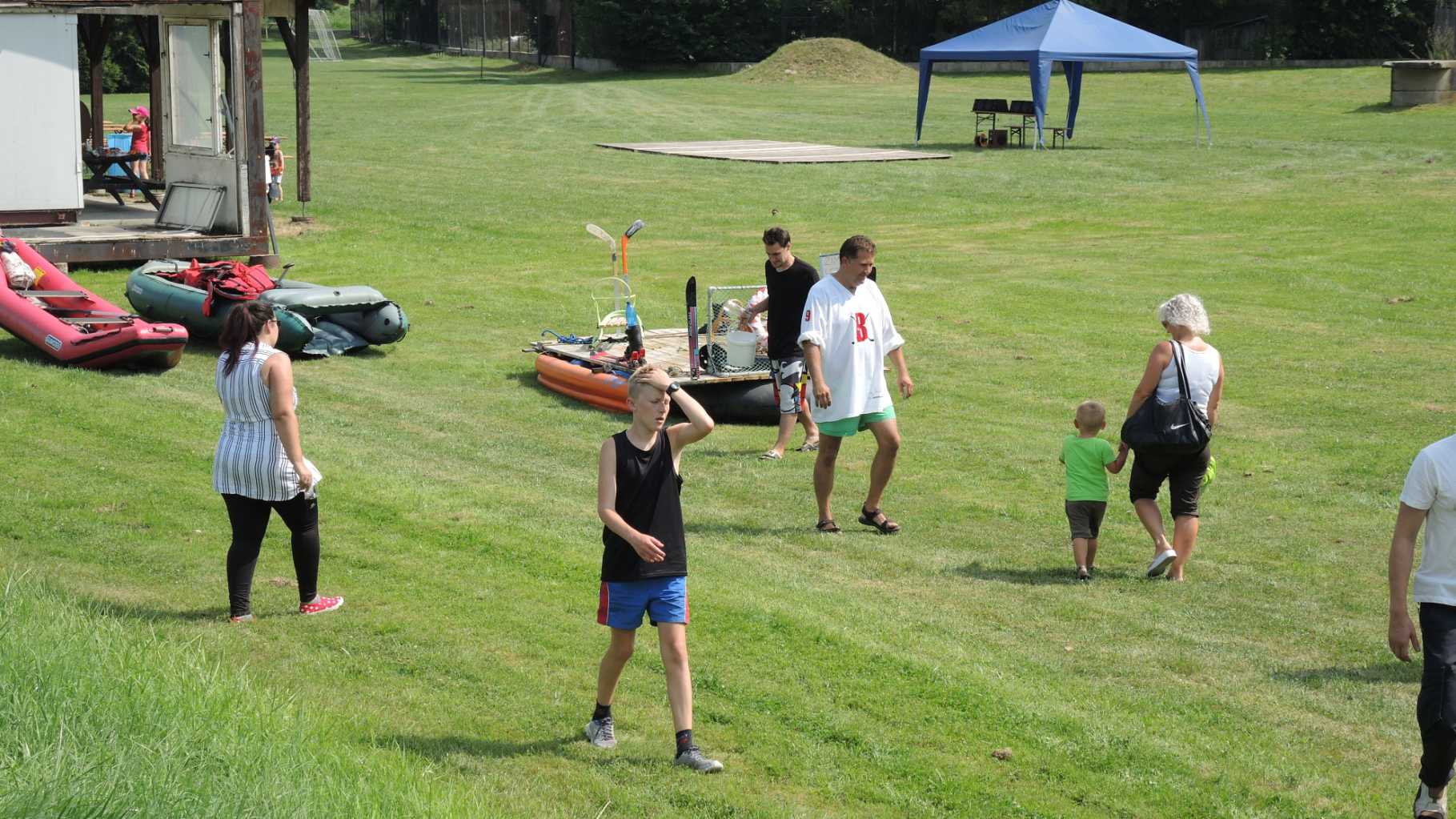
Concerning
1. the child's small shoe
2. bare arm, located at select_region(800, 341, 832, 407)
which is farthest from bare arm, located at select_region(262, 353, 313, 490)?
bare arm, located at select_region(800, 341, 832, 407)

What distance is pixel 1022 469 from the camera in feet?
39.1

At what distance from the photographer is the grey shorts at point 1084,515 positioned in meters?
9.03

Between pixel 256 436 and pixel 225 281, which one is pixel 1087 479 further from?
pixel 225 281

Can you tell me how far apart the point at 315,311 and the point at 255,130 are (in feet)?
17.2

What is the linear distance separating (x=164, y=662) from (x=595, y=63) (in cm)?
6729

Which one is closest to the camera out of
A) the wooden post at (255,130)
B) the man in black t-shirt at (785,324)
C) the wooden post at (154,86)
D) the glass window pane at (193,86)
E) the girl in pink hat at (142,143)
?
the man in black t-shirt at (785,324)

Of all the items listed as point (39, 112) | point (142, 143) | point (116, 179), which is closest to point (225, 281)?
point (39, 112)

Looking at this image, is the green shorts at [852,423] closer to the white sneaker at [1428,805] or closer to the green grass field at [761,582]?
the green grass field at [761,582]

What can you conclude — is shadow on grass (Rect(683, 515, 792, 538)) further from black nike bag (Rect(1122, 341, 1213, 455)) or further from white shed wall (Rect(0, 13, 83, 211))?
white shed wall (Rect(0, 13, 83, 211))

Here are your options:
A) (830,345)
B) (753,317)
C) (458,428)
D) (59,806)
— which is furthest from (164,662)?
(753,317)

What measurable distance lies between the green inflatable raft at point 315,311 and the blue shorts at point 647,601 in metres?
9.98

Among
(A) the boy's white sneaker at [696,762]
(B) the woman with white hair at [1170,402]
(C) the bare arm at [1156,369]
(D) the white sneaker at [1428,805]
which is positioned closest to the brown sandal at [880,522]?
(B) the woman with white hair at [1170,402]

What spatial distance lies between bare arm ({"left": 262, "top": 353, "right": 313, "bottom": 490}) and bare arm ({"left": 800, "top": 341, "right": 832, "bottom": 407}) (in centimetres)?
333

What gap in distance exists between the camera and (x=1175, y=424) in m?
8.64
